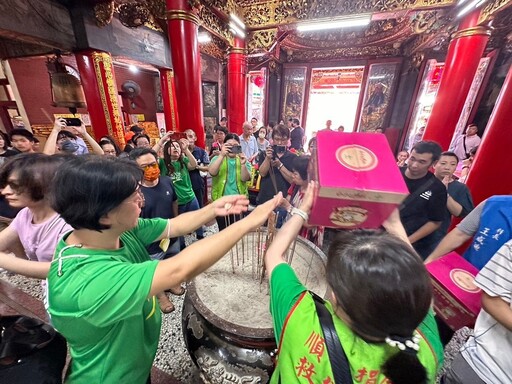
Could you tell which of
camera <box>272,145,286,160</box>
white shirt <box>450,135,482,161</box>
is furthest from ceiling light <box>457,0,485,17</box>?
camera <box>272,145,286,160</box>

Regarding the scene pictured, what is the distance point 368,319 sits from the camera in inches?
20.4

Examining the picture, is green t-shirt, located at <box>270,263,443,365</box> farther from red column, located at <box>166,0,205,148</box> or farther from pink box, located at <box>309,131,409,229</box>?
red column, located at <box>166,0,205,148</box>

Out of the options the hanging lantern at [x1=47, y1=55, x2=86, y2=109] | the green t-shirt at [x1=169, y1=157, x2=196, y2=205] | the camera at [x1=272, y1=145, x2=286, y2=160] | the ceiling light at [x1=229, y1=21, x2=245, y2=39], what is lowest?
the green t-shirt at [x1=169, y1=157, x2=196, y2=205]

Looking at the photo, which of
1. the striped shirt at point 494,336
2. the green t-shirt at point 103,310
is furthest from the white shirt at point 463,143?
the green t-shirt at point 103,310

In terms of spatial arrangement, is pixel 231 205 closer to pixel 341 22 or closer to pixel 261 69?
pixel 341 22

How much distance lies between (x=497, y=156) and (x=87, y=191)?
12.0 feet

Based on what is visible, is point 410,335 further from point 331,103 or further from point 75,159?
point 331,103

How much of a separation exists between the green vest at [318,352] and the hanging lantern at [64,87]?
125 inches

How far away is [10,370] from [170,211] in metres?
1.39

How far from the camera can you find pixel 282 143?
2377 millimetres

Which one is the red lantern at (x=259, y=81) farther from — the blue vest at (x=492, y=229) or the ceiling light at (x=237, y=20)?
the blue vest at (x=492, y=229)

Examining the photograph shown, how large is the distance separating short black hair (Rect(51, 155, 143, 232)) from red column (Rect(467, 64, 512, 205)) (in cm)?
354

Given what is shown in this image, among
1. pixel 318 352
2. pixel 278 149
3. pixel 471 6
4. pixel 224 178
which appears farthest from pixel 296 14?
pixel 318 352

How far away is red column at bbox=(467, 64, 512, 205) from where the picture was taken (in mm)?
2303
